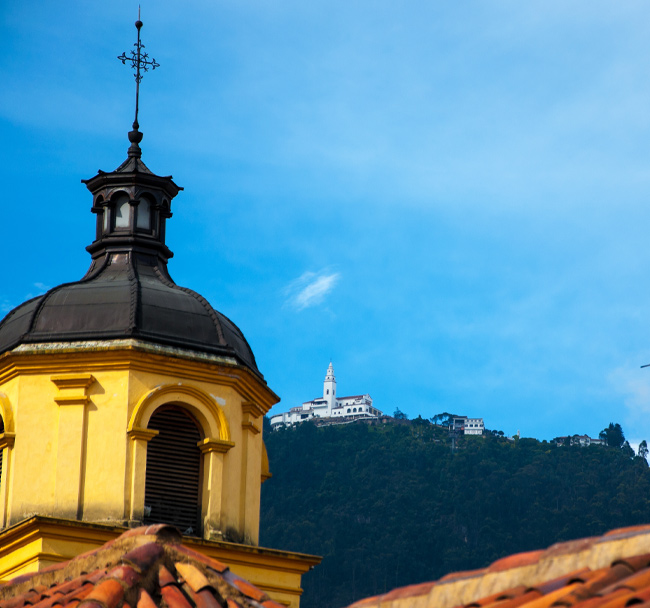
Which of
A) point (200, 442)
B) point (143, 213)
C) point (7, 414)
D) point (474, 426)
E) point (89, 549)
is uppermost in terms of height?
point (474, 426)

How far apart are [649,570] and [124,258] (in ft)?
45.3

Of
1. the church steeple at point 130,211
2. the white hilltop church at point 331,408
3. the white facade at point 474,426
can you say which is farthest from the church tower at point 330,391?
the church steeple at point 130,211

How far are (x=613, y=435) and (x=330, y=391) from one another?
49.5 meters

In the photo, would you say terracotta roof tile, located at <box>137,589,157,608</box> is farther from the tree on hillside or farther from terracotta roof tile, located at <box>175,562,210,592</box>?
the tree on hillside

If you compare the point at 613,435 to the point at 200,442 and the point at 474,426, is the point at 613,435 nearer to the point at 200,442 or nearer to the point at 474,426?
the point at 474,426

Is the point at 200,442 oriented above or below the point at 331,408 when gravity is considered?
below

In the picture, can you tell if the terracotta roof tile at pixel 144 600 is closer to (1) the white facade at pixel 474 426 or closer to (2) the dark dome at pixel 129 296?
(2) the dark dome at pixel 129 296

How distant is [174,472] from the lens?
17.0 metres

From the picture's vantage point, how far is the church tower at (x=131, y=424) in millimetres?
16484

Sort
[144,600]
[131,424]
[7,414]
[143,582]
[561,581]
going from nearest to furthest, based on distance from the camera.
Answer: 1. [561,581]
2. [144,600]
3. [143,582]
4. [131,424]
5. [7,414]

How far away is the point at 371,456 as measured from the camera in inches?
4929

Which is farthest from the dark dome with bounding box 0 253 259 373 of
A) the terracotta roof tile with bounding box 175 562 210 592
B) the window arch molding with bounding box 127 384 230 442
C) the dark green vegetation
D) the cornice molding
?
the dark green vegetation

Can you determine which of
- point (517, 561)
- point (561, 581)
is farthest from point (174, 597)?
point (561, 581)

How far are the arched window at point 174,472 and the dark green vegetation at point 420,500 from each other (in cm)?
6692
